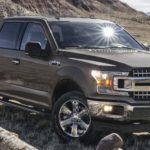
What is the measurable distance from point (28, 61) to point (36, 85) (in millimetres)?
410

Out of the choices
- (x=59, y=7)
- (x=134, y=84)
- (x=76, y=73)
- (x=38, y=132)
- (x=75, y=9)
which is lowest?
(x=38, y=132)

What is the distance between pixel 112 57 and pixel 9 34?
2768 millimetres

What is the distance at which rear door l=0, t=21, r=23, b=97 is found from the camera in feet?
31.0

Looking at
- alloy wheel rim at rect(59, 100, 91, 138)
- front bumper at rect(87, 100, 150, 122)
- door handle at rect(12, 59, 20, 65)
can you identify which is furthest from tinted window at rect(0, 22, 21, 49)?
front bumper at rect(87, 100, 150, 122)

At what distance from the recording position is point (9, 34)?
9961 millimetres

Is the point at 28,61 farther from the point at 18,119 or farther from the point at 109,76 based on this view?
the point at 109,76

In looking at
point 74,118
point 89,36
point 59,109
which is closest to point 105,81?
point 74,118

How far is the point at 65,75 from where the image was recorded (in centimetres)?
793

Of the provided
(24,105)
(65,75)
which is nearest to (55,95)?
(65,75)

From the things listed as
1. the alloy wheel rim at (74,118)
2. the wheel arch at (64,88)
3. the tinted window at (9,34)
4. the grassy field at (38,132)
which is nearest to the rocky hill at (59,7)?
the tinted window at (9,34)

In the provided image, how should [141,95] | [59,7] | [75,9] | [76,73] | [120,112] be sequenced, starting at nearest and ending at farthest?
1. [120,112]
2. [141,95]
3. [76,73]
4. [59,7]
5. [75,9]

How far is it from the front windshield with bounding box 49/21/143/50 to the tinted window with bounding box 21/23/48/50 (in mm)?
195

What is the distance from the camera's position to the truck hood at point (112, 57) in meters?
7.48

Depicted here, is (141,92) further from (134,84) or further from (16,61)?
(16,61)
